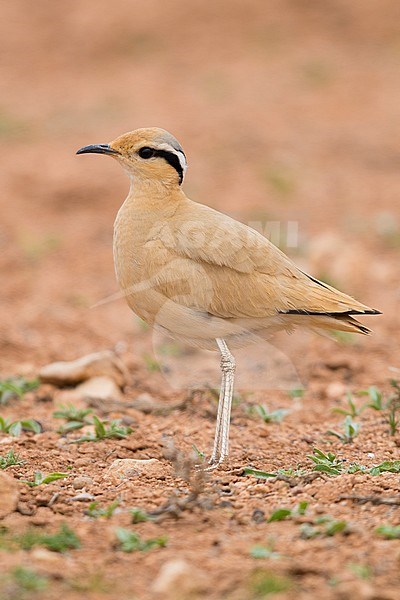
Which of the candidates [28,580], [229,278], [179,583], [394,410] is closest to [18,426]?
[229,278]

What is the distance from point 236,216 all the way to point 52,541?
660 cm

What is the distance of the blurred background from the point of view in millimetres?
7965

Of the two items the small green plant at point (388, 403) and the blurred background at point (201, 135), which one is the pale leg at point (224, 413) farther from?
the blurred background at point (201, 135)

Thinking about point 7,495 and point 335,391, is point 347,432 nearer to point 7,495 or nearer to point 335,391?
point 335,391

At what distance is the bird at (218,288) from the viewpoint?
14.4 feet

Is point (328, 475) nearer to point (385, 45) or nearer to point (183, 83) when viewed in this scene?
point (183, 83)

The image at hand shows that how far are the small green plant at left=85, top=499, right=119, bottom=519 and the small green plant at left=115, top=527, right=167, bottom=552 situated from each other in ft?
0.82

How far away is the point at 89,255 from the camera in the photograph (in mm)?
9242

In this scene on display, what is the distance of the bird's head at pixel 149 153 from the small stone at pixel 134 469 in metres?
1.44

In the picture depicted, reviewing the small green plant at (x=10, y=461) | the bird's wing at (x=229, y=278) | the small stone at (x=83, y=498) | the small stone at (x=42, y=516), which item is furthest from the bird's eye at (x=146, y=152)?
the small stone at (x=42, y=516)

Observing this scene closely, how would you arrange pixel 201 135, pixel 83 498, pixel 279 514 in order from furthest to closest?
pixel 201 135 → pixel 83 498 → pixel 279 514

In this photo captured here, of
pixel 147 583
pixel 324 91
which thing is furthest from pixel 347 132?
pixel 147 583

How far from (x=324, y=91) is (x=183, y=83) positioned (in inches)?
84.9

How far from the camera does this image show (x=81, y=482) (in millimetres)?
3908
